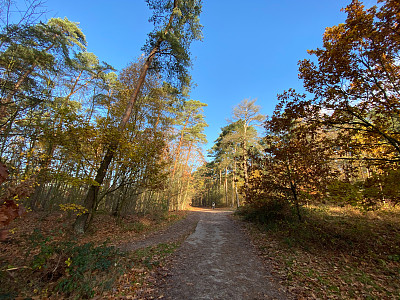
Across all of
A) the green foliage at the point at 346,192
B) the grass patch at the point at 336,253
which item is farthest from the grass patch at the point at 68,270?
the green foliage at the point at 346,192

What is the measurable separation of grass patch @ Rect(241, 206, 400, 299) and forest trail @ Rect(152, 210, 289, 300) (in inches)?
20.6

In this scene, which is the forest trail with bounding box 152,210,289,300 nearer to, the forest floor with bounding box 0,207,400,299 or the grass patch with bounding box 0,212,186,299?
the forest floor with bounding box 0,207,400,299

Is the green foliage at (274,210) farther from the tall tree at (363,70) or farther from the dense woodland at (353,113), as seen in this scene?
the tall tree at (363,70)

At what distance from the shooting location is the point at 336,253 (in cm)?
590

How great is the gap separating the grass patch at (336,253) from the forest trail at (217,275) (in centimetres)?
52

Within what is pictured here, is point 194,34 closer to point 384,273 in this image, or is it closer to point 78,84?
point 78,84

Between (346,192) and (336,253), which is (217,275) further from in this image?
(346,192)

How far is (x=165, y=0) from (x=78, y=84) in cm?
816

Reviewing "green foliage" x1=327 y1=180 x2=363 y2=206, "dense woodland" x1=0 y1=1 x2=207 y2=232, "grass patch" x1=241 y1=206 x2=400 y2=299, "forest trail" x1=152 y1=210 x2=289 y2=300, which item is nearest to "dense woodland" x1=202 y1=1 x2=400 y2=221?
"green foliage" x1=327 y1=180 x2=363 y2=206

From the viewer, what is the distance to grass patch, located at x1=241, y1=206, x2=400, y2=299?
392 centimetres

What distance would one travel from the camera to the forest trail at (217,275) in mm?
3555

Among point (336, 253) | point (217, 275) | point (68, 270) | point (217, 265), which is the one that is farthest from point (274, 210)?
point (68, 270)

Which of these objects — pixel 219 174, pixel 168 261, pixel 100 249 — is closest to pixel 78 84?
pixel 100 249

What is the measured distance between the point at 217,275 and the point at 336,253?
14.6 ft
